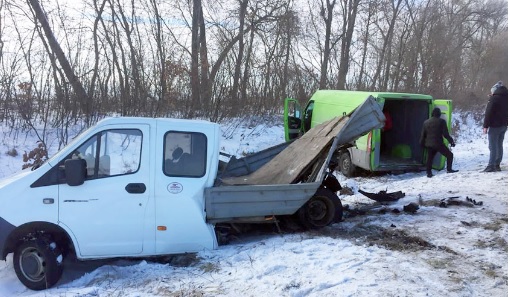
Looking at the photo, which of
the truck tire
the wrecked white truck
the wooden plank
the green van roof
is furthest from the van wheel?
the wrecked white truck

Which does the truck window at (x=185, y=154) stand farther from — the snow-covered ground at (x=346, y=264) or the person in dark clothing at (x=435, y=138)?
the person in dark clothing at (x=435, y=138)

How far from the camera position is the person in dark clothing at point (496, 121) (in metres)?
9.79

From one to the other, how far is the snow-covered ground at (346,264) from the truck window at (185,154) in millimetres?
1041

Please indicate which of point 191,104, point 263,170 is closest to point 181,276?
point 263,170

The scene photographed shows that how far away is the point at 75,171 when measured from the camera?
4.91 meters

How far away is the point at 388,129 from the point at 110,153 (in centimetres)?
896

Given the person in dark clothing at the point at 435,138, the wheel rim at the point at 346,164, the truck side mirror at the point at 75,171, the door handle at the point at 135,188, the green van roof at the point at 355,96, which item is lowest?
the wheel rim at the point at 346,164

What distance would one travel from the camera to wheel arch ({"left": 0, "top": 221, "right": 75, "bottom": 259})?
194 inches

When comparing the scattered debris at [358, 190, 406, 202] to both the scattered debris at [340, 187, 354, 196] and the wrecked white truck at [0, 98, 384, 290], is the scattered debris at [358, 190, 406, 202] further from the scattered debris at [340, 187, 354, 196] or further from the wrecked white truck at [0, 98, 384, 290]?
the wrecked white truck at [0, 98, 384, 290]

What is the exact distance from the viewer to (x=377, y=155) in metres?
10.5

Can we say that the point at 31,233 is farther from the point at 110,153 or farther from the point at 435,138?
the point at 435,138

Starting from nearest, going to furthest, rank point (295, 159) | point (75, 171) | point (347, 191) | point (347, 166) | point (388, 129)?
point (75, 171)
point (295, 159)
point (347, 191)
point (347, 166)
point (388, 129)

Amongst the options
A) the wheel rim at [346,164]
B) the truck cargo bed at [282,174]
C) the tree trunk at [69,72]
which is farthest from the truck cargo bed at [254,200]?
the tree trunk at [69,72]

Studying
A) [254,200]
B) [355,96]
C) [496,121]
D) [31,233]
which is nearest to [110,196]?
[31,233]
